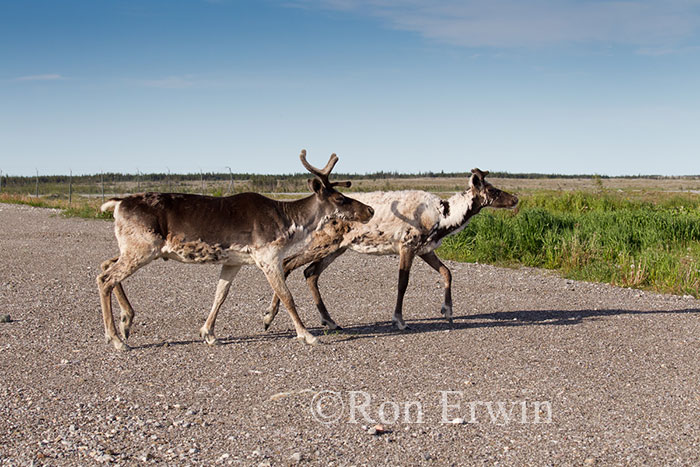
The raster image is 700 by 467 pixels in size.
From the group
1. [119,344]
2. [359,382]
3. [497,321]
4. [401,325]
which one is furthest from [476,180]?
[119,344]

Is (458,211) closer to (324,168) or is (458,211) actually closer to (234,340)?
(324,168)

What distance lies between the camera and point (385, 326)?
9.48 meters

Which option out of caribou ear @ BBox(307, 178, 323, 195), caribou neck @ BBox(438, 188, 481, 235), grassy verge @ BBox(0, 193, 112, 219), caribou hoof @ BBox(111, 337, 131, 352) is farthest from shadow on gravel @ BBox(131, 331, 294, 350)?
grassy verge @ BBox(0, 193, 112, 219)

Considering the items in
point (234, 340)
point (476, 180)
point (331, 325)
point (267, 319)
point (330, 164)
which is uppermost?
point (330, 164)

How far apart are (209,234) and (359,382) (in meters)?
2.39

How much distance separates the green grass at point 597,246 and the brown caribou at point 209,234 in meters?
7.51

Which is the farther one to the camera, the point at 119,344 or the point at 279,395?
the point at 119,344

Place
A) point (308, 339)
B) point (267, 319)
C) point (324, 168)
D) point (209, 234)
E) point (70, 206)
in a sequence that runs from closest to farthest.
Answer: point (209, 234)
point (308, 339)
point (324, 168)
point (267, 319)
point (70, 206)

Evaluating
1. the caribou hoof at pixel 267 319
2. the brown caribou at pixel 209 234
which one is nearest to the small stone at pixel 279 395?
the brown caribou at pixel 209 234

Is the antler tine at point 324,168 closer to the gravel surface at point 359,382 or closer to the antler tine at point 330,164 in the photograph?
the antler tine at point 330,164

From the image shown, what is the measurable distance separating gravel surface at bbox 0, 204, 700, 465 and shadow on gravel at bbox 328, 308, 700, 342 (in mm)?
40

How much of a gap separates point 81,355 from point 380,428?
3.94 m

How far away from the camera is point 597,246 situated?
16.2m

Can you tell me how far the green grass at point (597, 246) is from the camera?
13297mm
